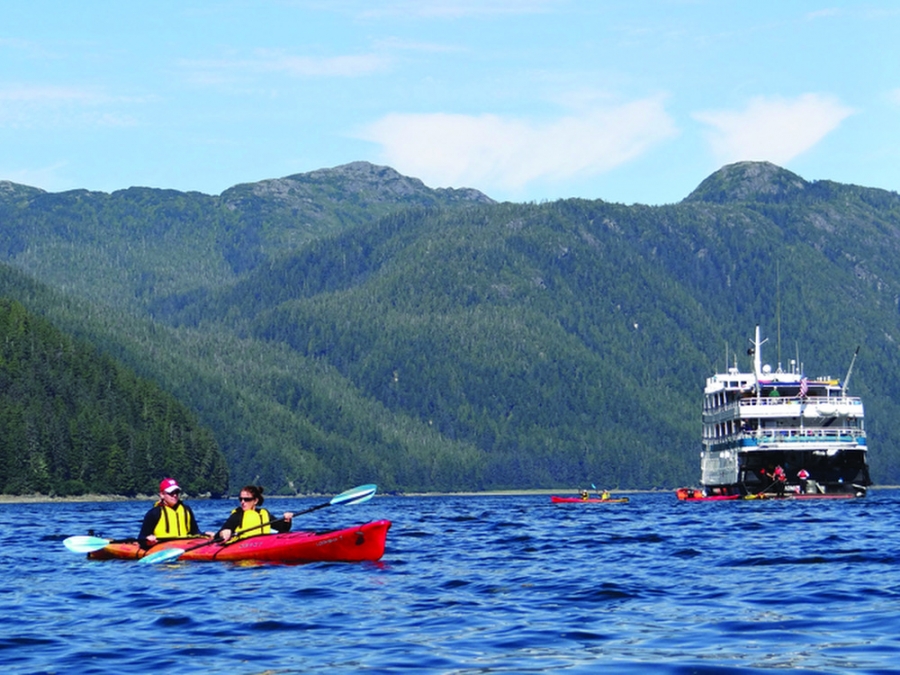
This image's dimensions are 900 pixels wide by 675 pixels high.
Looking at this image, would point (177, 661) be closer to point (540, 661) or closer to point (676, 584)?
point (540, 661)

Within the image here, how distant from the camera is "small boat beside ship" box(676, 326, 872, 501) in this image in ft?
368

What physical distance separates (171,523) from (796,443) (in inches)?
3071

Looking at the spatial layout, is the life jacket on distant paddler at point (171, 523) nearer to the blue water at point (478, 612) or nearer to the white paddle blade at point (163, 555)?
the blue water at point (478, 612)

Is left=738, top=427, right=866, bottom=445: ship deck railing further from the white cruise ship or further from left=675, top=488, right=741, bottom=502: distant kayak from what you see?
left=675, top=488, right=741, bottom=502: distant kayak

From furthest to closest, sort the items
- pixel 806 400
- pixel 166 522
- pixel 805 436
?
pixel 806 400, pixel 805 436, pixel 166 522

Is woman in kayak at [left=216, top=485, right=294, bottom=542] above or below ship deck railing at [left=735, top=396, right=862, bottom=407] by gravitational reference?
below

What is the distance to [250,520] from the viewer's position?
4216 cm

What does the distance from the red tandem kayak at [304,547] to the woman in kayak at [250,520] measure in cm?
53

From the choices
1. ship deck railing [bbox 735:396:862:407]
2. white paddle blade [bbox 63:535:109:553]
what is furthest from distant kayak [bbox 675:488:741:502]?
white paddle blade [bbox 63:535:109:553]

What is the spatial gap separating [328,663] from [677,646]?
5979 millimetres

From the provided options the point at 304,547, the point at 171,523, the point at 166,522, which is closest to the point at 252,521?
the point at 304,547

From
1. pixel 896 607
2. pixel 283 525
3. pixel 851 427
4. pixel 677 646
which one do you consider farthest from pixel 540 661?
pixel 851 427

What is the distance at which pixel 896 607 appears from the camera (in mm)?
28797

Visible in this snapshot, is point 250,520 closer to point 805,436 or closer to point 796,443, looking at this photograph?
point 796,443
